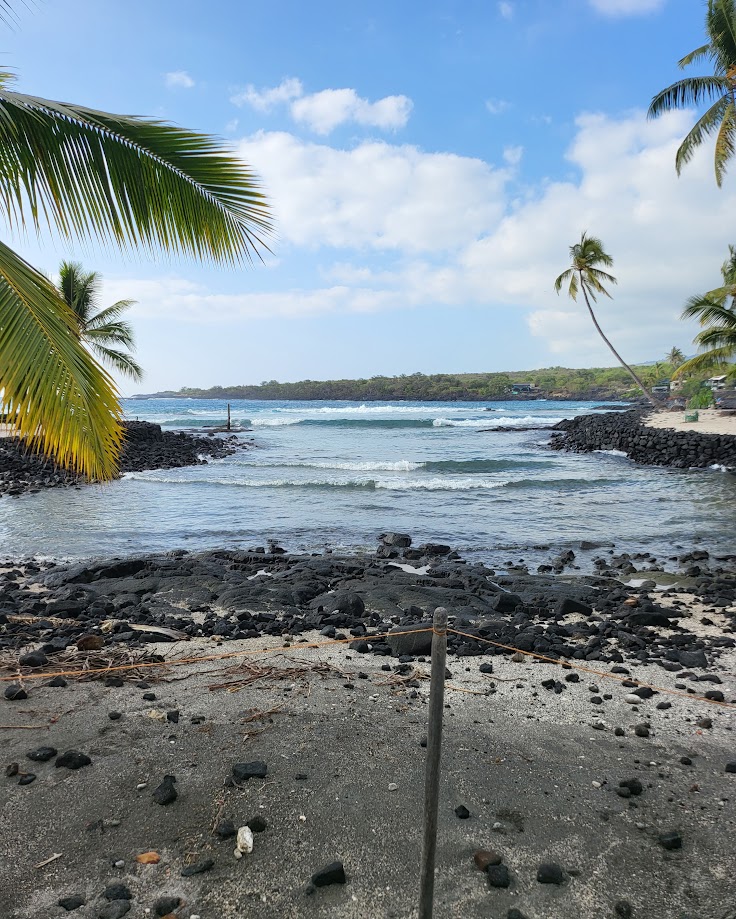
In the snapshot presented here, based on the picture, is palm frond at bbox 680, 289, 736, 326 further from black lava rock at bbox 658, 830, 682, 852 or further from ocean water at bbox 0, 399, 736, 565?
black lava rock at bbox 658, 830, 682, 852

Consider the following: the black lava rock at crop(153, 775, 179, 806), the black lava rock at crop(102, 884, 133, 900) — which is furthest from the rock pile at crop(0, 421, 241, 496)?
the black lava rock at crop(102, 884, 133, 900)

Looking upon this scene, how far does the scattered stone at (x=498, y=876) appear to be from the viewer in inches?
127

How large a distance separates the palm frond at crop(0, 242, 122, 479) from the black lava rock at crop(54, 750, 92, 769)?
1.97 m

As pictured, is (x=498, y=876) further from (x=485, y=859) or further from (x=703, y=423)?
(x=703, y=423)

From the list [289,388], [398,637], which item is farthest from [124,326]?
[289,388]

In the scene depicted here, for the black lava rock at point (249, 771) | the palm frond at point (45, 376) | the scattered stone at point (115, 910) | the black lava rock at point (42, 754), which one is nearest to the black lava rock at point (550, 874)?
the black lava rock at point (249, 771)

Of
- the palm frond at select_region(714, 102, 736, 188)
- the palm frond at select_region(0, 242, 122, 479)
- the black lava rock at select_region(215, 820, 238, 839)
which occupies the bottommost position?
the black lava rock at select_region(215, 820, 238, 839)

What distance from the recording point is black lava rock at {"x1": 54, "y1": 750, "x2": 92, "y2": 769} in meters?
→ 4.20

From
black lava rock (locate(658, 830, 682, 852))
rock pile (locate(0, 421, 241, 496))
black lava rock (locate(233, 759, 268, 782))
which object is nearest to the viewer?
black lava rock (locate(658, 830, 682, 852))

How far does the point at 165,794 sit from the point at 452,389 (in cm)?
12708

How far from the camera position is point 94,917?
3.00 m

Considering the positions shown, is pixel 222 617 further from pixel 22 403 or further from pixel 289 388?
pixel 289 388

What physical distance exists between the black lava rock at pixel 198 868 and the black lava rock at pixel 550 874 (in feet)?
5.68

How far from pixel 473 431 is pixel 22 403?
48.7 m
